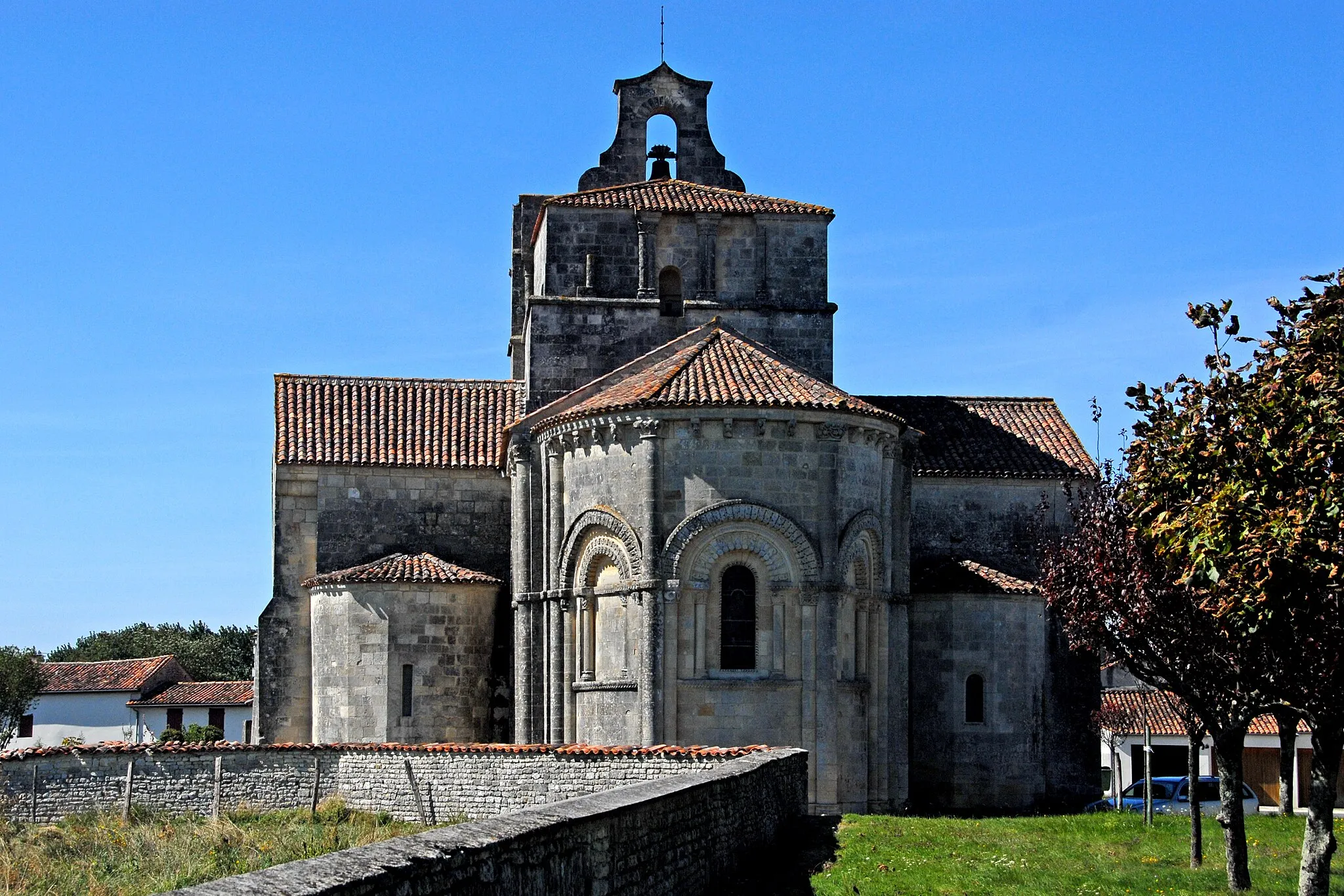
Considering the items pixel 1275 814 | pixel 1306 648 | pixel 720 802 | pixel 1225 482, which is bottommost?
pixel 1275 814

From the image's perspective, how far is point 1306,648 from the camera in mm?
13531

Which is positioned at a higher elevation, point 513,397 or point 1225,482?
point 513,397

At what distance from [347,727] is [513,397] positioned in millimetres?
7722

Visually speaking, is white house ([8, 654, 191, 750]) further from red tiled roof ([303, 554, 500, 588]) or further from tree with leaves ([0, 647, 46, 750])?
red tiled roof ([303, 554, 500, 588])

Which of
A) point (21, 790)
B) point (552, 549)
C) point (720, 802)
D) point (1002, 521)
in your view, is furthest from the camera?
point (1002, 521)

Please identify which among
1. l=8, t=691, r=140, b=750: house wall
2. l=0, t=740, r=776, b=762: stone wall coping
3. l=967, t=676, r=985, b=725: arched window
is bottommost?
l=8, t=691, r=140, b=750: house wall

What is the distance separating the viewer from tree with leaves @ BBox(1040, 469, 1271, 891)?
50.9ft

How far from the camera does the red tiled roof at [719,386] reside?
2423 centimetres

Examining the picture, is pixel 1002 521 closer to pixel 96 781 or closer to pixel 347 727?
pixel 347 727

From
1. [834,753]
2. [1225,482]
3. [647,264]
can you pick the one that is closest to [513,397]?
[647,264]

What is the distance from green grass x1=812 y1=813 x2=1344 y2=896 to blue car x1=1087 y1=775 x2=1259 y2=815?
4.80m

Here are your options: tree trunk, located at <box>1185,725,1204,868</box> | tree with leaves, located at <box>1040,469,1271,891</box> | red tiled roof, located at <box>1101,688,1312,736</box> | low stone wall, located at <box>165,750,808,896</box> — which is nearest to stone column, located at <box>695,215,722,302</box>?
tree with leaves, located at <box>1040,469,1271,891</box>

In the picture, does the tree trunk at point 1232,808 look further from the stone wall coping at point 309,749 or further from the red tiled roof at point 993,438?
the red tiled roof at point 993,438

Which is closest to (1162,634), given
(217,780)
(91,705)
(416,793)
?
(416,793)
